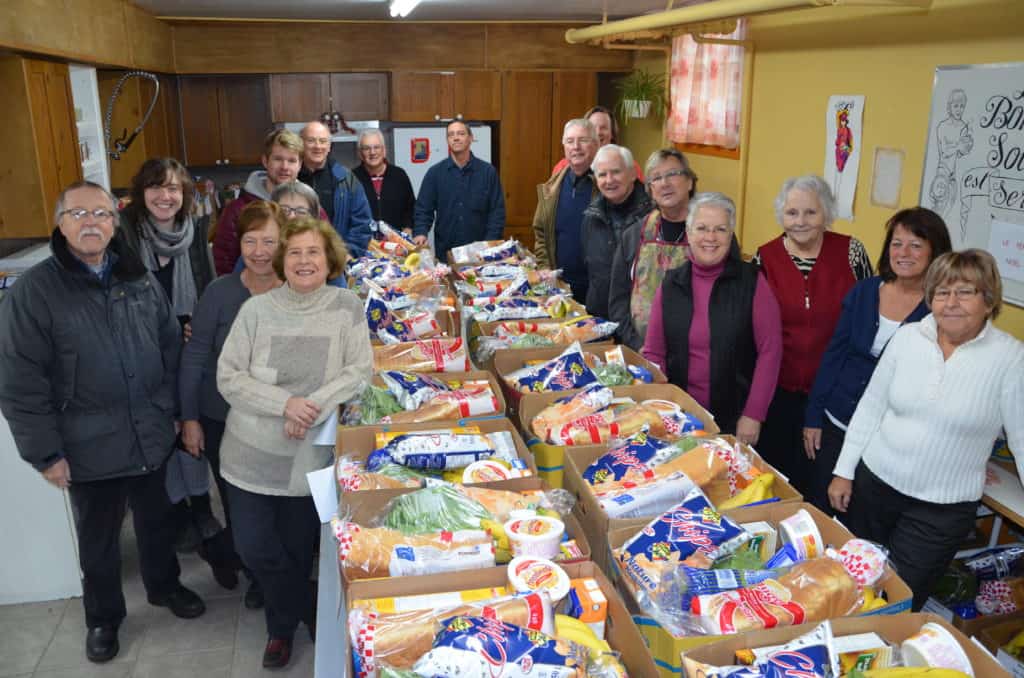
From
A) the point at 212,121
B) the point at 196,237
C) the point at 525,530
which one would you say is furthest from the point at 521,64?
the point at 525,530

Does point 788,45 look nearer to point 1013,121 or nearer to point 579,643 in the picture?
point 1013,121

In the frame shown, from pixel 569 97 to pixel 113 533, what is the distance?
20.7 ft

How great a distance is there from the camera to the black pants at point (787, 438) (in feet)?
9.57

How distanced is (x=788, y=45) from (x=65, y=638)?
5218 mm

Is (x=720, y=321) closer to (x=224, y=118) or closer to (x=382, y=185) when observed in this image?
(x=382, y=185)

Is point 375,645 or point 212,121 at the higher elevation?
point 212,121

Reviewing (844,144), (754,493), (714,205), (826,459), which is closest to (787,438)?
(826,459)

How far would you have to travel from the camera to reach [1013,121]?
337 cm

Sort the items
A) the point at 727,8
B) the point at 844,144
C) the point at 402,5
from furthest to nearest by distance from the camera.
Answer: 1. the point at 402,5
2. the point at 844,144
3. the point at 727,8

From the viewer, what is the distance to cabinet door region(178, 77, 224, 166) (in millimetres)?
7406

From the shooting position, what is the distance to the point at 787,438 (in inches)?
117

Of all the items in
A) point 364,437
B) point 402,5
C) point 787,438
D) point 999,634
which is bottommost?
point 999,634

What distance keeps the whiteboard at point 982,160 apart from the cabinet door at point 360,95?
5241 millimetres

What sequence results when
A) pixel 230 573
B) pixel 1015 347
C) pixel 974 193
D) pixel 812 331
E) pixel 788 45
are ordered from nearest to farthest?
1. pixel 1015 347
2. pixel 812 331
3. pixel 230 573
4. pixel 974 193
5. pixel 788 45
